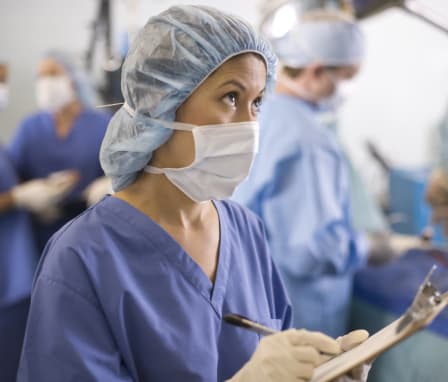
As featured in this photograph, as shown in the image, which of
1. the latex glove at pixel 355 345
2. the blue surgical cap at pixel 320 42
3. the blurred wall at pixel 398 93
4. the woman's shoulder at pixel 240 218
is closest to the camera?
the latex glove at pixel 355 345

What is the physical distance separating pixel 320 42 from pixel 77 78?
109 centimetres

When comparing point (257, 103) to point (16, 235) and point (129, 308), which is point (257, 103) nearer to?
point (129, 308)

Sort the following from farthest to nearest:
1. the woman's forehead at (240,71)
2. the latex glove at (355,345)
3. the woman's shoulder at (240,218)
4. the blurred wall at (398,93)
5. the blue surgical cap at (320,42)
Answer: the blurred wall at (398,93) < the blue surgical cap at (320,42) < the woman's shoulder at (240,218) < the woman's forehead at (240,71) < the latex glove at (355,345)

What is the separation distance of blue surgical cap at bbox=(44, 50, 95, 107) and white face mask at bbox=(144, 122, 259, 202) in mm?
1468

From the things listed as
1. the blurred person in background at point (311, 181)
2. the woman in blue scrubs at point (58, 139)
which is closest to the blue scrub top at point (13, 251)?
the woman in blue scrubs at point (58, 139)

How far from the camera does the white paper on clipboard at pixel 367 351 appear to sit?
19.5 inches

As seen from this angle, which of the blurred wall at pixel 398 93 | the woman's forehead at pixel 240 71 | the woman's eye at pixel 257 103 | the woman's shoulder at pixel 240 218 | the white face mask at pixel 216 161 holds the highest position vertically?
the woman's forehead at pixel 240 71

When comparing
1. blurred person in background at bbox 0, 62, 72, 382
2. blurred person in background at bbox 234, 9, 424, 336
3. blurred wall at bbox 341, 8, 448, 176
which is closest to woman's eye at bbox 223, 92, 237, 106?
blurred person in background at bbox 234, 9, 424, 336

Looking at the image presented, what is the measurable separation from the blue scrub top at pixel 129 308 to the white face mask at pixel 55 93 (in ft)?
4.73

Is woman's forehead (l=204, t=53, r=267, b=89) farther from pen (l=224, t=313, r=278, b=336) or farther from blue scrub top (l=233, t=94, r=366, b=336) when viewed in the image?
blue scrub top (l=233, t=94, r=366, b=336)

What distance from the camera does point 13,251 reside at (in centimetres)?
168

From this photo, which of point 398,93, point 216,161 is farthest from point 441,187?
point 398,93

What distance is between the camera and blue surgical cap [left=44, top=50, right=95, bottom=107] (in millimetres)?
2107

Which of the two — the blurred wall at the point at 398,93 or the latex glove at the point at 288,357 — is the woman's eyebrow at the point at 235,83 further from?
the blurred wall at the point at 398,93
